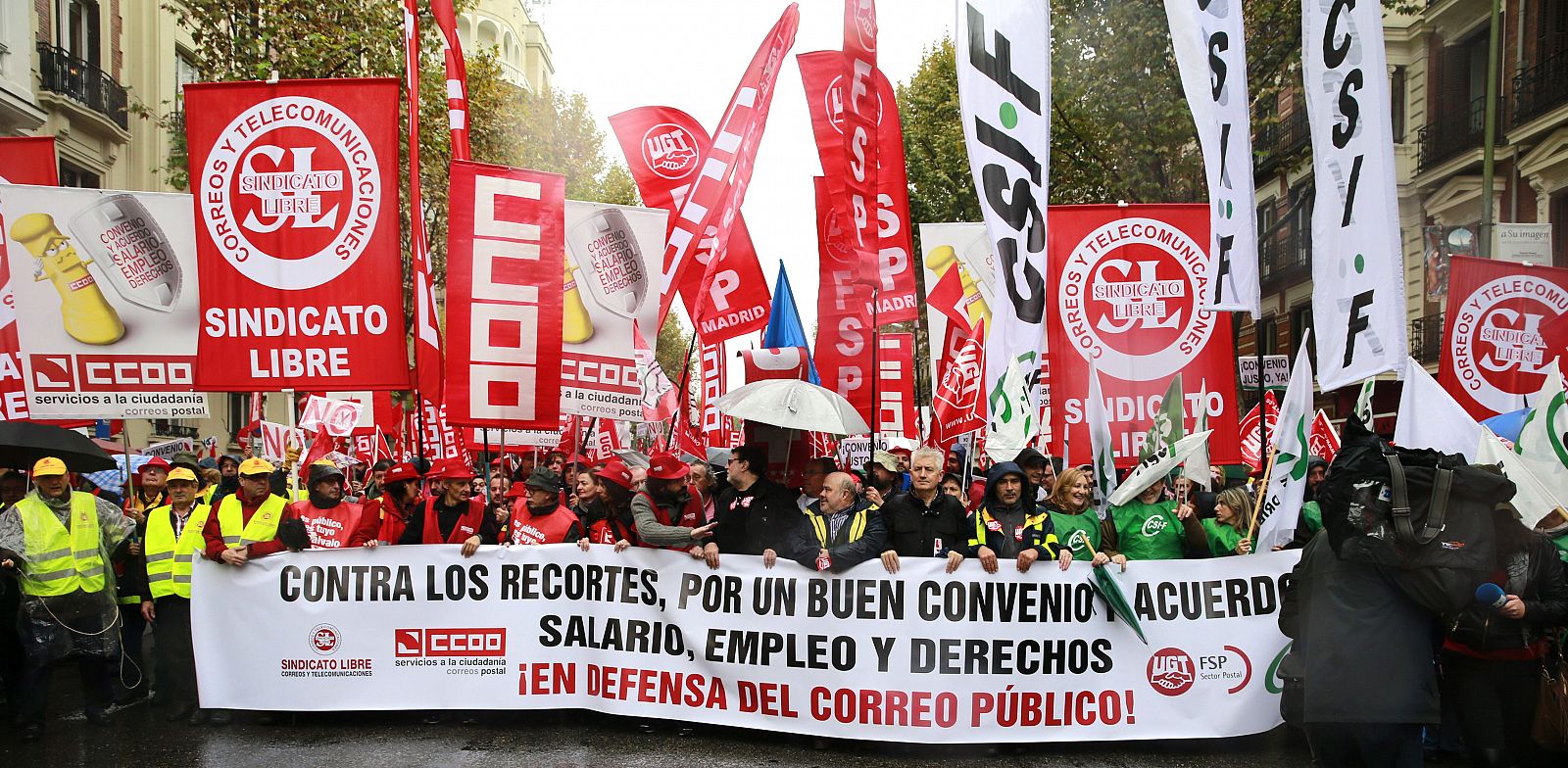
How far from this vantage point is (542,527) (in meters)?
7.95

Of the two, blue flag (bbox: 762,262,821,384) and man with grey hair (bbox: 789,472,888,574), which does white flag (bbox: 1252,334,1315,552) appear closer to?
man with grey hair (bbox: 789,472,888,574)

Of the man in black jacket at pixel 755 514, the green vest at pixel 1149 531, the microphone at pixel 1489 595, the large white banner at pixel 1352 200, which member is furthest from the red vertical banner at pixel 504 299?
the microphone at pixel 1489 595

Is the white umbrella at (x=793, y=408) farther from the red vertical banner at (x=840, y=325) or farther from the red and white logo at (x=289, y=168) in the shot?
the red and white logo at (x=289, y=168)

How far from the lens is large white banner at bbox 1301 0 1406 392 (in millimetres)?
7164

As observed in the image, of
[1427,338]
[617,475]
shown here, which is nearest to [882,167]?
[617,475]

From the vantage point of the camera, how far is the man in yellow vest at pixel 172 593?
8.18 m

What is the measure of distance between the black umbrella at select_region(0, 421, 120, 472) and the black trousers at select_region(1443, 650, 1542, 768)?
786 cm

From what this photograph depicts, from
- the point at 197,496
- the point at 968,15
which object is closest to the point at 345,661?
the point at 197,496

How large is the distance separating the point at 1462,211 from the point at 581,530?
21.3m

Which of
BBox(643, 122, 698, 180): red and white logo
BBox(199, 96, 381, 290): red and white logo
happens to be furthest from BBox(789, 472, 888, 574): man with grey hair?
BBox(643, 122, 698, 180): red and white logo

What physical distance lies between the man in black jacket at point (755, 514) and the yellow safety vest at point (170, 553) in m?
3.23

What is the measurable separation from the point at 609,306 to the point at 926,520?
3.00 m

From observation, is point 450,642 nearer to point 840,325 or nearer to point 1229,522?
point 840,325

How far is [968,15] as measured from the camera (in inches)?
325
